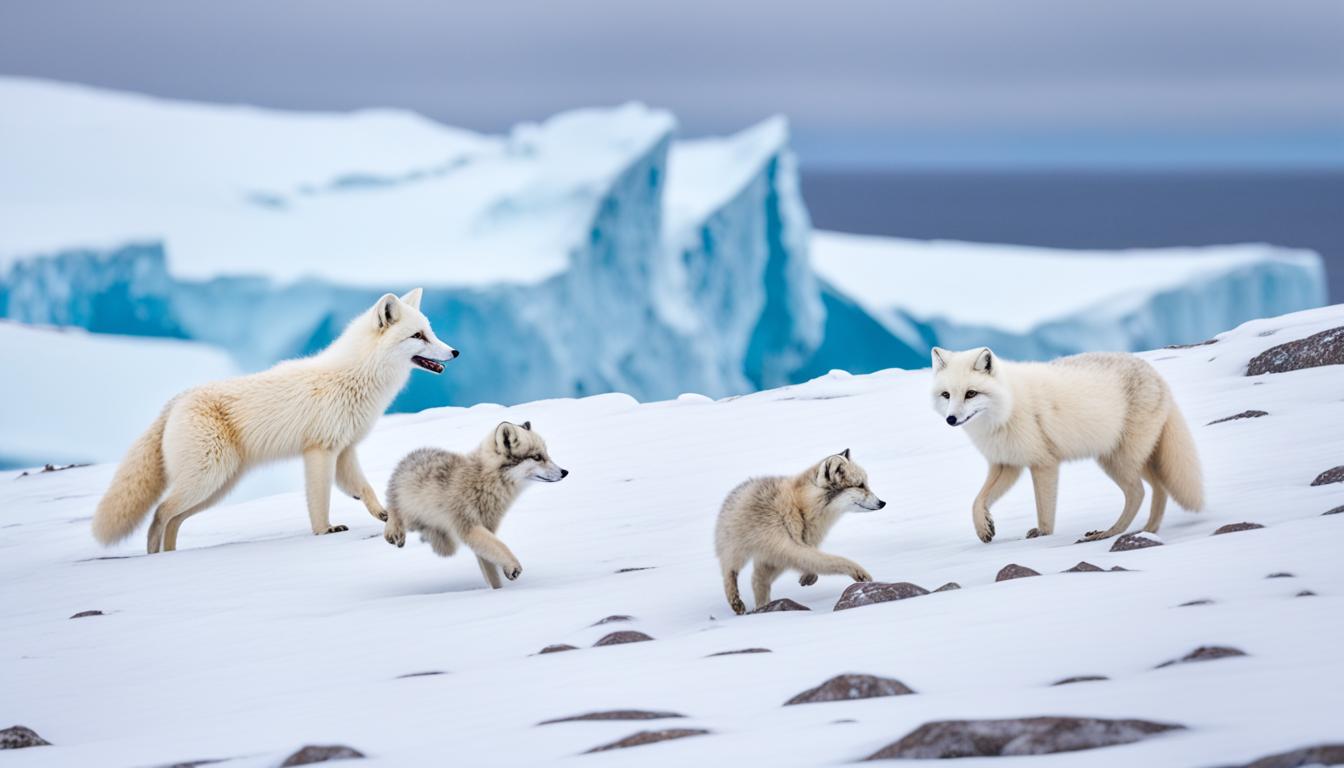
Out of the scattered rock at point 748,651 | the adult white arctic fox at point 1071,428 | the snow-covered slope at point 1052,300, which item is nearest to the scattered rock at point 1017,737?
the scattered rock at point 748,651

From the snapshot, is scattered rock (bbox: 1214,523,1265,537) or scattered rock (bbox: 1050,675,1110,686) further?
scattered rock (bbox: 1214,523,1265,537)

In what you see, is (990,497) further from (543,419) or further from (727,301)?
(727,301)

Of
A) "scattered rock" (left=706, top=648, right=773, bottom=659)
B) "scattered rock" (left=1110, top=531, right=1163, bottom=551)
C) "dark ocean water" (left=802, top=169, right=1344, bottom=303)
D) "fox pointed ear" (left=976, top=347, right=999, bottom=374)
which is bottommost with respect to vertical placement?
"scattered rock" (left=706, top=648, right=773, bottom=659)

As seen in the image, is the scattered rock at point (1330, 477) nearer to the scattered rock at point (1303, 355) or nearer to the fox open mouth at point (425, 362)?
the scattered rock at point (1303, 355)

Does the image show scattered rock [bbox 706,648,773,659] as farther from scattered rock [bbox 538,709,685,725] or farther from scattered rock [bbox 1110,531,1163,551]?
scattered rock [bbox 1110,531,1163,551]

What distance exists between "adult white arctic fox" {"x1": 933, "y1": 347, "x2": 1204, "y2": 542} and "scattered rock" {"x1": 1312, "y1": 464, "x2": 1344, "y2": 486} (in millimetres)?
467

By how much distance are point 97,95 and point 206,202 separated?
21.5ft

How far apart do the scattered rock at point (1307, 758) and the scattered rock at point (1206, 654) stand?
90 centimetres

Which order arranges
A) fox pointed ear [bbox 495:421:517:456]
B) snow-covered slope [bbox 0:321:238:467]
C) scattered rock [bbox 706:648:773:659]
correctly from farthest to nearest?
1. snow-covered slope [bbox 0:321:238:467]
2. fox pointed ear [bbox 495:421:517:456]
3. scattered rock [bbox 706:648:773:659]

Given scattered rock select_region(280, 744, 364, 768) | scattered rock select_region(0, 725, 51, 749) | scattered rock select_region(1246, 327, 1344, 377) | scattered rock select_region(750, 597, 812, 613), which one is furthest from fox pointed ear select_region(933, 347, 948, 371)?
scattered rock select_region(0, 725, 51, 749)

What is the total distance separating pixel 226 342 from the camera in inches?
968

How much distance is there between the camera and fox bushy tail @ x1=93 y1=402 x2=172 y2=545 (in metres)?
7.55

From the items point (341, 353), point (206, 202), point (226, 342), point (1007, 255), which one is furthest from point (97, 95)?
point (341, 353)

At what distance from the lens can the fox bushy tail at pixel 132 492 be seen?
24.8ft
